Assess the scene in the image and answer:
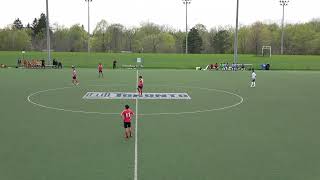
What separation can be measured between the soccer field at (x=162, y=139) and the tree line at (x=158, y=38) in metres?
85.2

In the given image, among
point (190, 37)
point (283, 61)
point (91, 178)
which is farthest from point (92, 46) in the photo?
point (91, 178)

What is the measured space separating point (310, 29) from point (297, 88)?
86.0 meters

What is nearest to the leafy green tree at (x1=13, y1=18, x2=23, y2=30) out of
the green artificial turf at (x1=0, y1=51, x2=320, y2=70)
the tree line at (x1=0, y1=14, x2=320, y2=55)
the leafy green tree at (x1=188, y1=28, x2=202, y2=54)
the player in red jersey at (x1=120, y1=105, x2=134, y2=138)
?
the tree line at (x1=0, y1=14, x2=320, y2=55)

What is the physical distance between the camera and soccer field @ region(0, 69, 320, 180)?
1116cm

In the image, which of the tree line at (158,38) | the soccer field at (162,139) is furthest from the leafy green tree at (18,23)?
the soccer field at (162,139)

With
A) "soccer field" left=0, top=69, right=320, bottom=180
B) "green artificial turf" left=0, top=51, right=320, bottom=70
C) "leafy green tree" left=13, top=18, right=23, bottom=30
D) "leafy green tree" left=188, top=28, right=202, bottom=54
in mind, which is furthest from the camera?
"leafy green tree" left=13, top=18, right=23, bottom=30

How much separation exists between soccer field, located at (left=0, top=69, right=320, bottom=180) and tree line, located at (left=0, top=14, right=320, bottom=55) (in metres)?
85.2

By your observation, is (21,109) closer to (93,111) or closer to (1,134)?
(93,111)

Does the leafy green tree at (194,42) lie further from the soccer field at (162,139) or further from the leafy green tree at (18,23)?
the soccer field at (162,139)

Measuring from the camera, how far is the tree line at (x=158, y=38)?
348ft

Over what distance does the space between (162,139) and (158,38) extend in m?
103

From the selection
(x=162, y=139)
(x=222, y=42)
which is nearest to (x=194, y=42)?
(x=222, y=42)

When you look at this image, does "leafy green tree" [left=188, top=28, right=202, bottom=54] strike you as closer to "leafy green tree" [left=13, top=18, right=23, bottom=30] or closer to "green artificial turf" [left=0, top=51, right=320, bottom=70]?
"green artificial turf" [left=0, top=51, right=320, bottom=70]

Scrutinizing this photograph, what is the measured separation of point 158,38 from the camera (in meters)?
117
